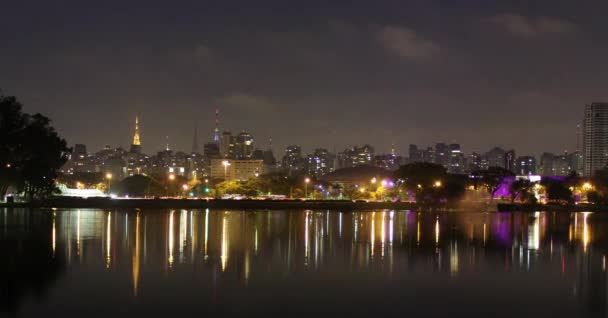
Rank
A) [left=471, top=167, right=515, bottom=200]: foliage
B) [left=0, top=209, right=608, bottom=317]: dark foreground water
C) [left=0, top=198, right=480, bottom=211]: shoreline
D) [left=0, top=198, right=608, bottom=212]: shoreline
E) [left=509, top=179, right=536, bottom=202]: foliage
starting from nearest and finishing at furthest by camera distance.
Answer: [left=0, top=209, right=608, bottom=317]: dark foreground water < [left=0, top=198, right=480, bottom=211]: shoreline < [left=0, top=198, right=608, bottom=212]: shoreline < [left=509, top=179, right=536, bottom=202]: foliage < [left=471, top=167, right=515, bottom=200]: foliage

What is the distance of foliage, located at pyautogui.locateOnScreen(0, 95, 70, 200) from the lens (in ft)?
218

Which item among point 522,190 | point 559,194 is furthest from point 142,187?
point 559,194

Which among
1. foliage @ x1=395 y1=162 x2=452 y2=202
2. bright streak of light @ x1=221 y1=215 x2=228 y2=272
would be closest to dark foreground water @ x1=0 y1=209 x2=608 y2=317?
bright streak of light @ x1=221 y1=215 x2=228 y2=272

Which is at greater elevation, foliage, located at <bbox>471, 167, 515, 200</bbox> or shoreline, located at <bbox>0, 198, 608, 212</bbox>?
foliage, located at <bbox>471, 167, 515, 200</bbox>

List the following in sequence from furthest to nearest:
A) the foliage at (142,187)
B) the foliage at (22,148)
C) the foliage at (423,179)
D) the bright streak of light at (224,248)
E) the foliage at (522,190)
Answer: the foliage at (142,187) < the foliage at (522,190) < the foliage at (423,179) < the foliage at (22,148) < the bright streak of light at (224,248)

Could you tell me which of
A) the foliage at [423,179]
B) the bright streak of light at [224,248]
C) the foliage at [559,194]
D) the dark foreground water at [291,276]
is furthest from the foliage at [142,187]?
the dark foreground water at [291,276]

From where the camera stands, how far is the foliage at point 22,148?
66312 mm

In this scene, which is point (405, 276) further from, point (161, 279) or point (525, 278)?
point (161, 279)

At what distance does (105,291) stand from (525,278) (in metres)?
12.5

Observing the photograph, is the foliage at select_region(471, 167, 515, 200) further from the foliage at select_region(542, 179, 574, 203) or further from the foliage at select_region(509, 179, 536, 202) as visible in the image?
the foliage at select_region(542, 179, 574, 203)

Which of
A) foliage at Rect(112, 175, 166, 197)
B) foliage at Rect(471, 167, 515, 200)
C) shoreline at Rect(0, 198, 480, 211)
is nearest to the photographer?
shoreline at Rect(0, 198, 480, 211)

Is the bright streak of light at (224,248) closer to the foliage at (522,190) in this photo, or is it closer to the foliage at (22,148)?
the foliage at (22,148)

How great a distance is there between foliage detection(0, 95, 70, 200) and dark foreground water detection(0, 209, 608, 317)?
35194 mm

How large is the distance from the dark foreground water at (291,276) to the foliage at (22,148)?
35194mm
